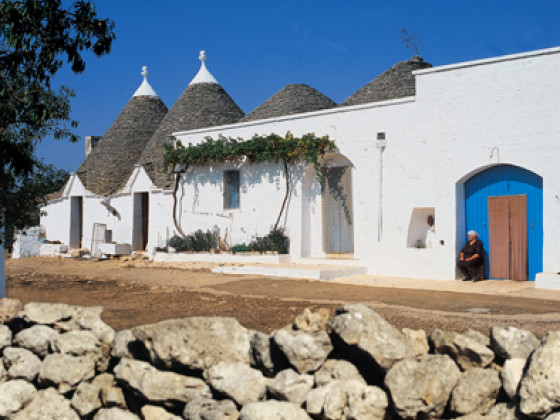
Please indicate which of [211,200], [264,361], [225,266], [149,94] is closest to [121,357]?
[264,361]

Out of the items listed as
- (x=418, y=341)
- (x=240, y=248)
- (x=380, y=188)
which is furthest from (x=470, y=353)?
(x=240, y=248)

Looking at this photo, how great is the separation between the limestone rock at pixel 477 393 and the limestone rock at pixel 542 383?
0.34m

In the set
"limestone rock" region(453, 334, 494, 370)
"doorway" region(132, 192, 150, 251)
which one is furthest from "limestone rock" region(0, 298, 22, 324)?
"doorway" region(132, 192, 150, 251)

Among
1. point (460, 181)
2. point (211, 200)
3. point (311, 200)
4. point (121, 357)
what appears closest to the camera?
point (121, 357)

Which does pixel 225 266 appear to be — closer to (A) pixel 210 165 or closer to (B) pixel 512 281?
(A) pixel 210 165

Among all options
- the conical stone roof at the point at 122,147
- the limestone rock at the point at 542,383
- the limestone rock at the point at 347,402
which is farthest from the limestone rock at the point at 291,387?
the conical stone roof at the point at 122,147

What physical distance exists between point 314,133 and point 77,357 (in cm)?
998

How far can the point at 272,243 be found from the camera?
609 inches

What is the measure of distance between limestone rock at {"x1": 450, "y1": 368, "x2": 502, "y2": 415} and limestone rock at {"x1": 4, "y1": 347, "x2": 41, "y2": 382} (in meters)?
4.27

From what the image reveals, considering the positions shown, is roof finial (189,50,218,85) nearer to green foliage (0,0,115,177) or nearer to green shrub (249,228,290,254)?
green shrub (249,228,290,254)

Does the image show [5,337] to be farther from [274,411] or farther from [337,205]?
[337,205]

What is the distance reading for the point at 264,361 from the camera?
18.1 ft

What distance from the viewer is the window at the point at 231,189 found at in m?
17.0

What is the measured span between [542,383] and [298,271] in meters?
8.53
